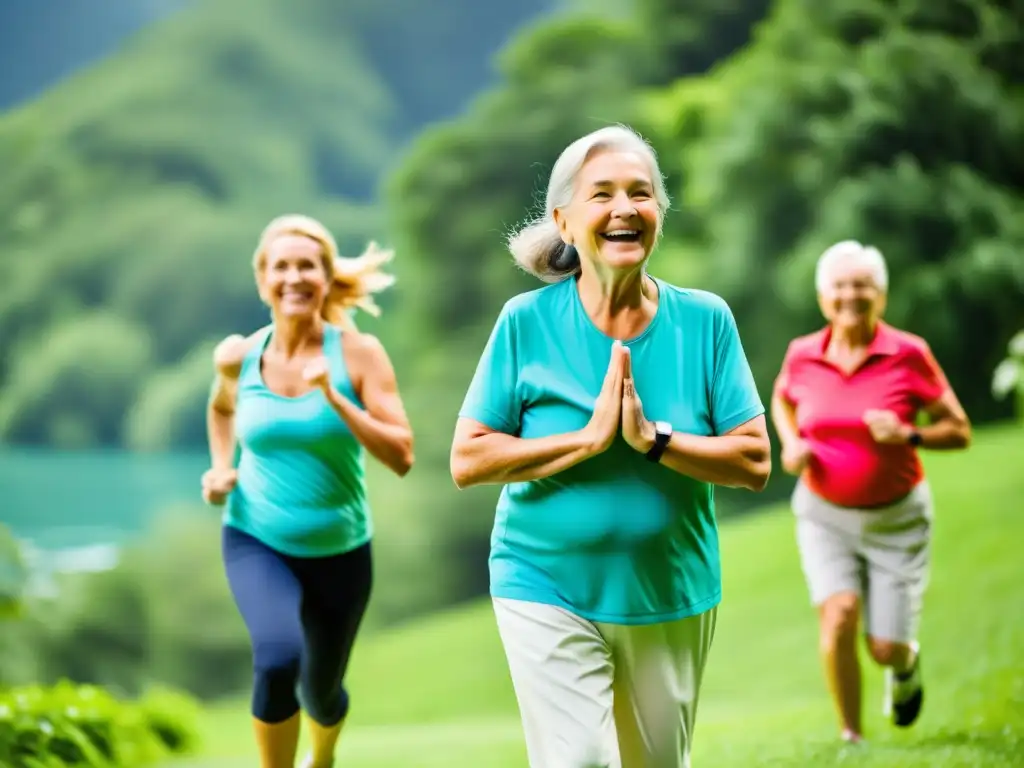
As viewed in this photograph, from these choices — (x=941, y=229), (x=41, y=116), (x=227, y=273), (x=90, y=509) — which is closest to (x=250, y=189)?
(x=227, y=273)

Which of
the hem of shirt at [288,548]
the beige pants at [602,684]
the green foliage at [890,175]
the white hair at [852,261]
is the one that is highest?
the green foliage at [890,175]

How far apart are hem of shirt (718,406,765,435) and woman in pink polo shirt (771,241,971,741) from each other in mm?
1887

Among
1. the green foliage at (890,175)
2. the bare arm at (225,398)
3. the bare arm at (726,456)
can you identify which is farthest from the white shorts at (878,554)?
the green foliage at (890,175)

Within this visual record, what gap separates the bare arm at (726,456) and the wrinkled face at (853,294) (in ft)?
6.44

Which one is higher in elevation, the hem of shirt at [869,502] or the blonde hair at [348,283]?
the blonde hair at [348,283]

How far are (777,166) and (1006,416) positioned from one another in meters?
3.58

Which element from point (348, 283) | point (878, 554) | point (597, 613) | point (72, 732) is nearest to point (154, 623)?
point (72, 732)

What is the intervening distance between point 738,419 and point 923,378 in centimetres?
216

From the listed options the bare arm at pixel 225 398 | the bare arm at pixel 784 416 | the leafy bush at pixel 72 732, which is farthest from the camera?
the leafy bush at pixel 72 732

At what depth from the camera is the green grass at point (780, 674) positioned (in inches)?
202

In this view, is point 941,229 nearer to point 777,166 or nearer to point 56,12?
point 777,166

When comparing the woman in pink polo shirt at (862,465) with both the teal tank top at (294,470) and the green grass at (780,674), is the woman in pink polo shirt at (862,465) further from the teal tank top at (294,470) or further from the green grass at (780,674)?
the teal tank top at (294,470)

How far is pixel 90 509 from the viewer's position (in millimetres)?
15703

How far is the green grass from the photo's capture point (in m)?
5.13
